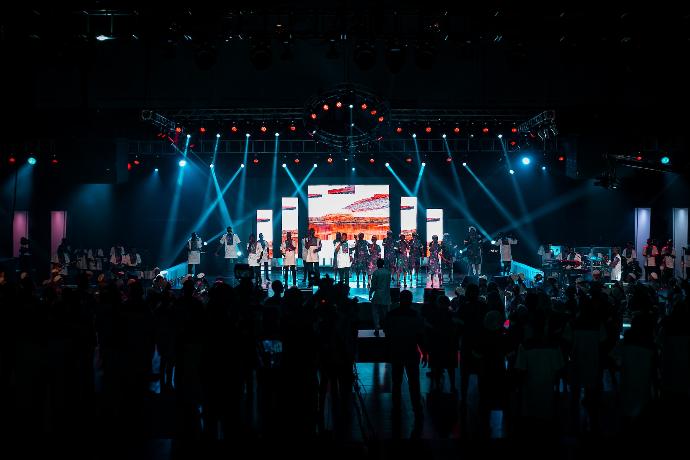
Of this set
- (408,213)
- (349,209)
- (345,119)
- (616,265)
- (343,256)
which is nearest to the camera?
(345,119)

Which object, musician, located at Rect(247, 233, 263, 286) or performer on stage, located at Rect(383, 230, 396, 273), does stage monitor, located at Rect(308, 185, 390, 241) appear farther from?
musician, located at Rect(247, 233, 263, 286)

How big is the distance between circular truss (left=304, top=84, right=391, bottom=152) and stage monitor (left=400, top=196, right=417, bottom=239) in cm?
823

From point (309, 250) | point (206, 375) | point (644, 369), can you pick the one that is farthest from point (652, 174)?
point (206, 375)

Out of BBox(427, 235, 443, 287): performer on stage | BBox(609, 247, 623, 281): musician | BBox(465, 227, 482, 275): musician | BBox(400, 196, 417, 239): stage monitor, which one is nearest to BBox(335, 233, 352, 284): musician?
BBox(427, 235, 443, 287): performer on stage

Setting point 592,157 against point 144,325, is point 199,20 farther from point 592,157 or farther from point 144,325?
point 592,157

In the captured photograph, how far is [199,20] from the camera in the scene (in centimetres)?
1098

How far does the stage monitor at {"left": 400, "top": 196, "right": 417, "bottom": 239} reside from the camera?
24.4 metres

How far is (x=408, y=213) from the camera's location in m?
24.5

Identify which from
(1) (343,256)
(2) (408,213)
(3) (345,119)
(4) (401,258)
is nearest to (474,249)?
(4) (401,258)

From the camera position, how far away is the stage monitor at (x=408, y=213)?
24422mm

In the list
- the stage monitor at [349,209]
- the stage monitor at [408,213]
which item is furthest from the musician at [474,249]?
the stage monitor at [349,209]

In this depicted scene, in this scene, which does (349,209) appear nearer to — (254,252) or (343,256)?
(254,252)

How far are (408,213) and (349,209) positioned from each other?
2360 mm

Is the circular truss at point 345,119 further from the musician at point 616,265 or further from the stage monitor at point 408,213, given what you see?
the stage monitor at point 408,213
